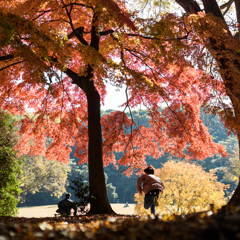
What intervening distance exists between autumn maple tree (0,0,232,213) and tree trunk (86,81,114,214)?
0.02 meters

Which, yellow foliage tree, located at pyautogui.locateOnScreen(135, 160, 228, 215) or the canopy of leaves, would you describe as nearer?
the canopy of leaves

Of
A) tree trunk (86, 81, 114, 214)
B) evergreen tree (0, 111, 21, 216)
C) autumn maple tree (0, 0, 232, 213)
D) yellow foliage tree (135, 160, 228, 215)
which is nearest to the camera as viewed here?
autumn maple tree (0, 0, 232, 213)

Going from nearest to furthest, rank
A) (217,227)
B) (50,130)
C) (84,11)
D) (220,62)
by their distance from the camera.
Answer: (217,227), (220,62), (84,11), (50,130)

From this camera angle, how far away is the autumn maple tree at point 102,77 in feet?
14.5

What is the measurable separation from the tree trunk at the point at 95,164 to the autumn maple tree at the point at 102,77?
0.02 metres

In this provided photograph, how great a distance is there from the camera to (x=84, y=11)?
7.59 metres

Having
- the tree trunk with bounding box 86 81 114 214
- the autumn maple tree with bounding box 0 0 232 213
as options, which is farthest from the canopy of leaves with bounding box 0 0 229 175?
the tree trunk with bounding box 86 81 114 214

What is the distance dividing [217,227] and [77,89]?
28.2 ft

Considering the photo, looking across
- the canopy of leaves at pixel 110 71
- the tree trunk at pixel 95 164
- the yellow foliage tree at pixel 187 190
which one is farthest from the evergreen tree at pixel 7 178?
the yellow foliage tree at pixel 187 190

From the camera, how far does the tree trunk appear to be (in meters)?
5.27

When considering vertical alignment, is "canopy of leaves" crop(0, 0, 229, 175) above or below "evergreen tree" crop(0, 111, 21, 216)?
above

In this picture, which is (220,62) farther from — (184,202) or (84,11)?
(184,202)

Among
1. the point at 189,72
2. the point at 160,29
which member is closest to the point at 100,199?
the point at 160,29

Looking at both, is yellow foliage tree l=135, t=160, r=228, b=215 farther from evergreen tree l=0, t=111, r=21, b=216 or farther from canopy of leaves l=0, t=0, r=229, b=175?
evergreen tree l=0, t=111, r=21, b=216
